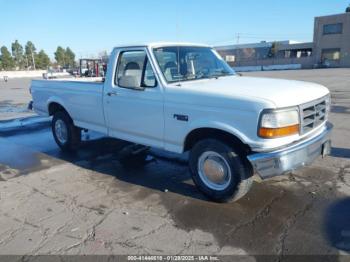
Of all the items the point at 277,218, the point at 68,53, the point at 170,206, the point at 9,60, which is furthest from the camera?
the point at 68,53

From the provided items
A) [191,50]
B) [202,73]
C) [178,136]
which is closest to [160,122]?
[178,136]

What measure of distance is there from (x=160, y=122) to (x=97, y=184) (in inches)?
58.1

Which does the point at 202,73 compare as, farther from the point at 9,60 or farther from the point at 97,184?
the point at 9,60

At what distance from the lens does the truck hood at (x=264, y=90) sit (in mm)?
3861

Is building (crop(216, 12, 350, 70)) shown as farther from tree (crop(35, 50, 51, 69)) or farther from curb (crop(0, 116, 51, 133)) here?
tree (crop(35, 50, 51, 69))

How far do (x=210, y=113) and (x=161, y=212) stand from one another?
4.53ft

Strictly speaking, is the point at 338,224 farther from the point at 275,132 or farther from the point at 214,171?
the point at 214,171

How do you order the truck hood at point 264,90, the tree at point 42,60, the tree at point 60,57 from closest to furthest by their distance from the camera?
the truck hood at point 264,90 < the tree at point 42,60 < the tree at point 60,57

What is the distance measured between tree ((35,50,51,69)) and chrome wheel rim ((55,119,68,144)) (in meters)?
101

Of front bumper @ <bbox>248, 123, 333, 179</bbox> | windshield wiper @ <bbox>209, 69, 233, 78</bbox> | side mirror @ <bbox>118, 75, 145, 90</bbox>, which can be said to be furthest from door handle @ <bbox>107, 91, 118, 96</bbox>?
front bumper @ <bbox>248, 123, 333, 179</bbox>

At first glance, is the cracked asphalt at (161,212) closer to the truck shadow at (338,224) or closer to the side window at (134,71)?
the truck shadow at (338,224)

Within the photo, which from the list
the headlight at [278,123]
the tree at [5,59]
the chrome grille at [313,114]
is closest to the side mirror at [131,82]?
the headlight at [278,123]

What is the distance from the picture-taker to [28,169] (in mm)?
6176

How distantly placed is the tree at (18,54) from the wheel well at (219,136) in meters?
110
